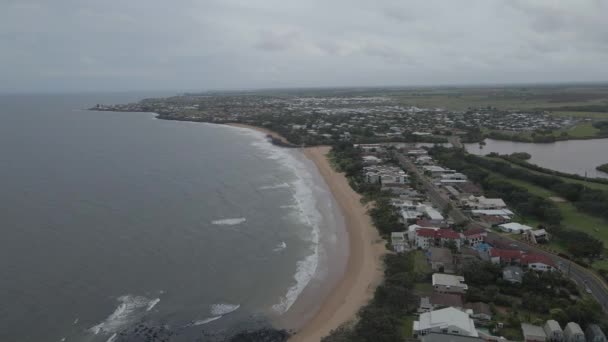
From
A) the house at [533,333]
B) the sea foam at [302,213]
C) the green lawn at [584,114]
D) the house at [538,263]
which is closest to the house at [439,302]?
the house at [533,333]

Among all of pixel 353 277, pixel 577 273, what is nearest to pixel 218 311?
pixel 353 277

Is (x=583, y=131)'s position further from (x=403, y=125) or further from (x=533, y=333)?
(x=533, y=333)

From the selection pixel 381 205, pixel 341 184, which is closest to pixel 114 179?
pixel 341 184

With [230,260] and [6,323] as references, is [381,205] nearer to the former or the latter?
[230,260]

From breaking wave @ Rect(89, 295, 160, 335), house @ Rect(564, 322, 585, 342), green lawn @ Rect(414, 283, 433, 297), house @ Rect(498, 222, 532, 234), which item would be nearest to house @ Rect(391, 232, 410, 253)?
green lawn @ Rect(414, 283, 433, 297)

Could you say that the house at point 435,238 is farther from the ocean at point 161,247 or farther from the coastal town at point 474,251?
the ocean at point 161,247

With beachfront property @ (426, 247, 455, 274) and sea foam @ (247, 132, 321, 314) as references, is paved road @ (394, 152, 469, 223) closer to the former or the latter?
beachfront property @ (426, 247, 455, 274)

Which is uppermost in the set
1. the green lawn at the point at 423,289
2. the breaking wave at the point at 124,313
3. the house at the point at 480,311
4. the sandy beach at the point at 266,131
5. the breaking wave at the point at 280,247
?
the sandy beach at the point at 266,131
